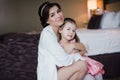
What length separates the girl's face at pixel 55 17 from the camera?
173 centimetres

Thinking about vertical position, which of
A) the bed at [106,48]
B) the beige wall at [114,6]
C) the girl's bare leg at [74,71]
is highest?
the beige wall at [114,6]

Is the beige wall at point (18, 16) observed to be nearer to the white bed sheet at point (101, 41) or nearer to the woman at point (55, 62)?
the white bed sheet at point (101, 41)

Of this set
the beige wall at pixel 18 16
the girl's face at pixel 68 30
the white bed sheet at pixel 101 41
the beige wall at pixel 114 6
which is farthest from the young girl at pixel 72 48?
the beige wall at pixel 18 16

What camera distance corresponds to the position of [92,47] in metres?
2.91

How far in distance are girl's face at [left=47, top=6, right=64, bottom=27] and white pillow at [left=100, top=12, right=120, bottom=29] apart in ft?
6.84

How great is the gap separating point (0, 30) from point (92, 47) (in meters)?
2.95

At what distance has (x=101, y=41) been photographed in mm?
2930

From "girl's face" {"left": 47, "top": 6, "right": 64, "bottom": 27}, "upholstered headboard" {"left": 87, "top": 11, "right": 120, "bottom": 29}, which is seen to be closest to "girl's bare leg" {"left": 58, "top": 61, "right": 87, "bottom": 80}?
"girl's face" {"left": 47, "top": 6, "right": 64, "bottom": 27}

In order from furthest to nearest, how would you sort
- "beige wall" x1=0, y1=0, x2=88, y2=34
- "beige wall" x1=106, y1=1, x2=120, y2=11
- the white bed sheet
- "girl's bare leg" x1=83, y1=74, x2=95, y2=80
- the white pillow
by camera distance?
1. "beige wall" x1=0, y1=0, x2=88, y2=34
2. "beige wall" x1=106, y1=1, x2=120, y2=11
3. the white pillow
4. the white bed sheet
5. "girl's bare leg" x1=83, y1=74, x2=95, y2=80

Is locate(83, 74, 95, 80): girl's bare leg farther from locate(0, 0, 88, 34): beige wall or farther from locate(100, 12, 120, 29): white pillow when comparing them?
locate(0, 0, 88, 34): beige wall

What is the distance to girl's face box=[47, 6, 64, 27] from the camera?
1.73 m

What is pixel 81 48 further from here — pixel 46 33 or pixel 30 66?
pixel 30 66

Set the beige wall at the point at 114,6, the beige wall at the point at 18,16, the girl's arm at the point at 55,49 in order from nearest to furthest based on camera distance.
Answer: the girl's arm at the point at 55,49, the beige wall at the point at 114,6, the beige wall at the point at 18,16

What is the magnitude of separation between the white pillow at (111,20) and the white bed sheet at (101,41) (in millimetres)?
682
